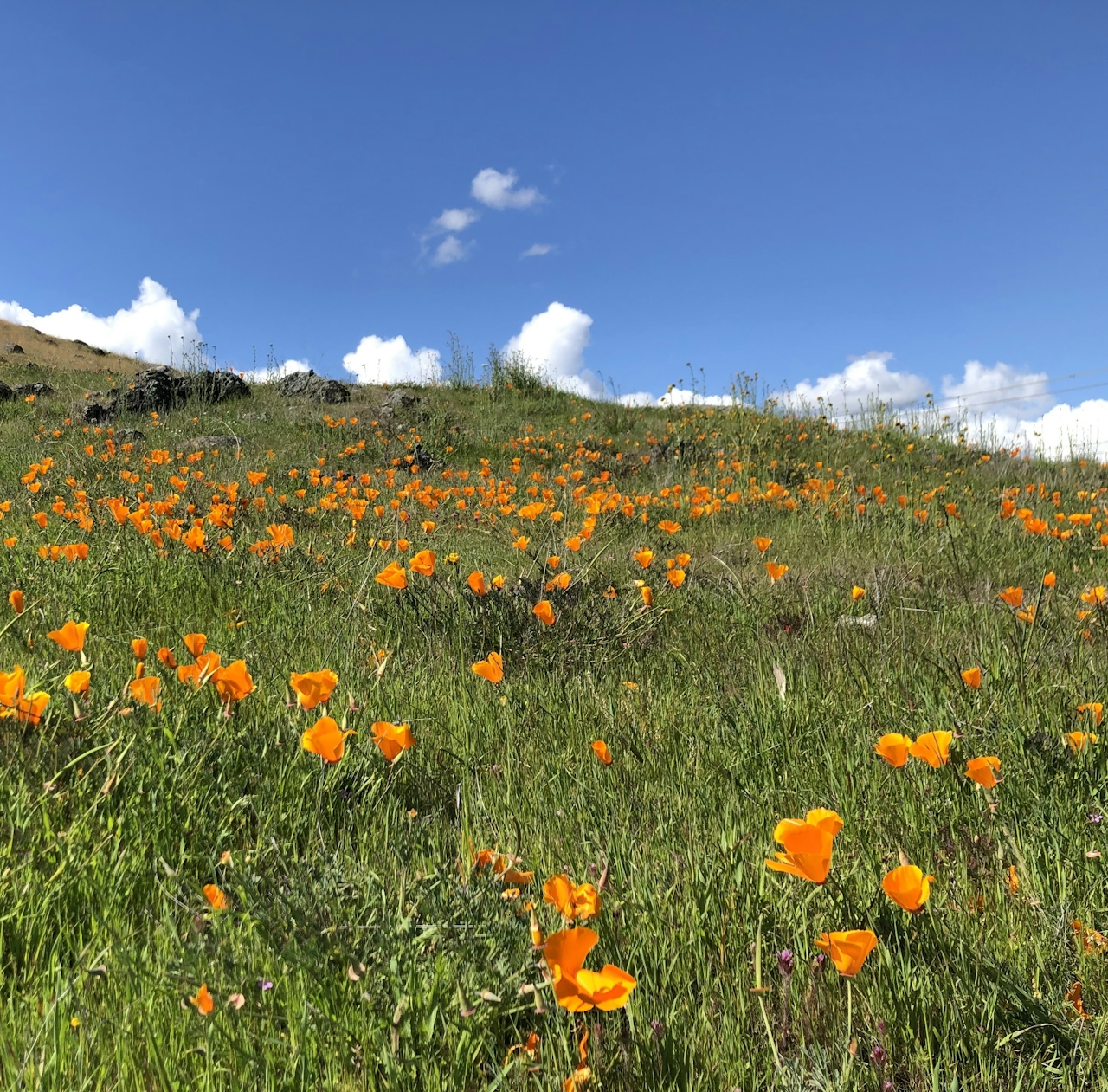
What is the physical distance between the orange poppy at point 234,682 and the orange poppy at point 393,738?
0.34 m

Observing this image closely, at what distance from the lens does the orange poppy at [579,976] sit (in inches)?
32.7

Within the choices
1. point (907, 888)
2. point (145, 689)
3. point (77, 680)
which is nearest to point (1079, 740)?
point (907, 888)

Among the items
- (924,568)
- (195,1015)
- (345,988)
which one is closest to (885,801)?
(345,988)

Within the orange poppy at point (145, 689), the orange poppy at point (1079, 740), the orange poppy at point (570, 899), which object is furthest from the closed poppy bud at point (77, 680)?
the orange poppy at point (1079, 740)

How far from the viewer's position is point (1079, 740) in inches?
66.6

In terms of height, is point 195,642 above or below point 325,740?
above

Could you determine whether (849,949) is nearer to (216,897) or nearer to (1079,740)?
(216,897)

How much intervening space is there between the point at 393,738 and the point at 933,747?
115cm

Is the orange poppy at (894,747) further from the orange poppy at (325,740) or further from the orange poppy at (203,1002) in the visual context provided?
the orange poppy at (203,1002)

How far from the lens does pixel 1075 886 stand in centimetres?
137

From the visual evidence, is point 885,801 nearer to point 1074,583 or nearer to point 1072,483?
point 1074,583

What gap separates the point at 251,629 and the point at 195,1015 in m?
2.11

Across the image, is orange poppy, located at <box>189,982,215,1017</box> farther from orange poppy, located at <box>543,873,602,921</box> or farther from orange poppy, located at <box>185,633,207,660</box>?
orange poppy, located at <box>185,633,207,660</box>

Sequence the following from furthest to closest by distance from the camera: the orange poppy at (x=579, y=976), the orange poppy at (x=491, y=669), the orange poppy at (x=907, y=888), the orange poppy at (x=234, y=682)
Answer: the orange poppy at (x=491, y=669) < the orange poppy at (x=234, y=682) < the orange poppy at (x=907, y=888) < the orange poppy at (x=579, y=976)
